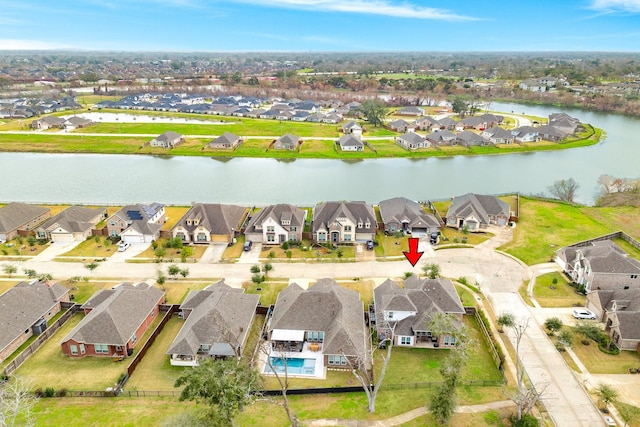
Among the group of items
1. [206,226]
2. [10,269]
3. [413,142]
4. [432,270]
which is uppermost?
[413,142]

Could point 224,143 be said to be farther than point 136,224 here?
Yes

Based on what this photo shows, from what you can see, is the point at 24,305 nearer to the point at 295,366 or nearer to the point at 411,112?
the point at 295,366

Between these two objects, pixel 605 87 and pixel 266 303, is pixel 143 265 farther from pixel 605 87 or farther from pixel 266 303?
pixel 605 87

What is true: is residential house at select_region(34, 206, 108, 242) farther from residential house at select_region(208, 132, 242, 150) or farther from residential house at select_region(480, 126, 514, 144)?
residential house at select_region(480, 126, 514, 144)

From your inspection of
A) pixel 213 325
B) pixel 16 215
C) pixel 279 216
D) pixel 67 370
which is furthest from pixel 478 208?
pixel 16 215

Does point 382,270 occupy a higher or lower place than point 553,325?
lower

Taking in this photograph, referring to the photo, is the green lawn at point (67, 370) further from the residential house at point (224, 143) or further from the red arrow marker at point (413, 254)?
the residential house at point (224, 143)

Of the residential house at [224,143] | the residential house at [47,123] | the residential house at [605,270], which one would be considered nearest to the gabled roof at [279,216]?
the residential house at [605,270]
